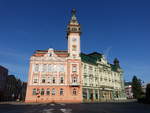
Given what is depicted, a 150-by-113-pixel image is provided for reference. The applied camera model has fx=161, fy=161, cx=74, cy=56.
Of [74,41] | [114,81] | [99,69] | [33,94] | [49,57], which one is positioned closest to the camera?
[33,94]

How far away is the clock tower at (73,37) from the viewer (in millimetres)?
62344

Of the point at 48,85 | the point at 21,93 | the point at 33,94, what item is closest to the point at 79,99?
the point at 48,85

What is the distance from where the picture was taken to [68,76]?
5828cm

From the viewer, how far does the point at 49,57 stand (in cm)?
5944

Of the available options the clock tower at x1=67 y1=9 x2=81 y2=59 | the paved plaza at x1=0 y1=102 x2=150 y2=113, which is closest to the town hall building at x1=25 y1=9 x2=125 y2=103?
the clock tower at x1=67 y1=9 x2=81 y2=59

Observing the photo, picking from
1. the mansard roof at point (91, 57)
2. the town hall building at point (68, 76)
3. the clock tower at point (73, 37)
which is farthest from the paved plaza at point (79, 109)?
the mansard roof at point (91, 57)

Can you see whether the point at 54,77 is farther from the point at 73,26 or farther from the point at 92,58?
the point at 73,26

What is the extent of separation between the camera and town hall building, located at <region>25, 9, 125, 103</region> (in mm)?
55878

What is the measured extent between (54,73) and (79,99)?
41.9 ft

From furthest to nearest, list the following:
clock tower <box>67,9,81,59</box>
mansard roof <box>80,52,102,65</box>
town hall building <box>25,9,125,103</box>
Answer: mansard roof <box>80,52,102,65</box>, clock tower <box>67,9,81,59</box>, town hall building <box>25,9,125,103</box>

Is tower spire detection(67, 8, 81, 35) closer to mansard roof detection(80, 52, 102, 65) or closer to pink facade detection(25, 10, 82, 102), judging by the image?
pink facade detection(25, 10, 82, 102)

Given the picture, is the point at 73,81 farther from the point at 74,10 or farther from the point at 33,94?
the point at 74,10

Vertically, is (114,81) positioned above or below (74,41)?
below

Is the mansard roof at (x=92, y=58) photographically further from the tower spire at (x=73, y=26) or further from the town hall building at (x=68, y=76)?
the tower spire at (x=73, y=26)
